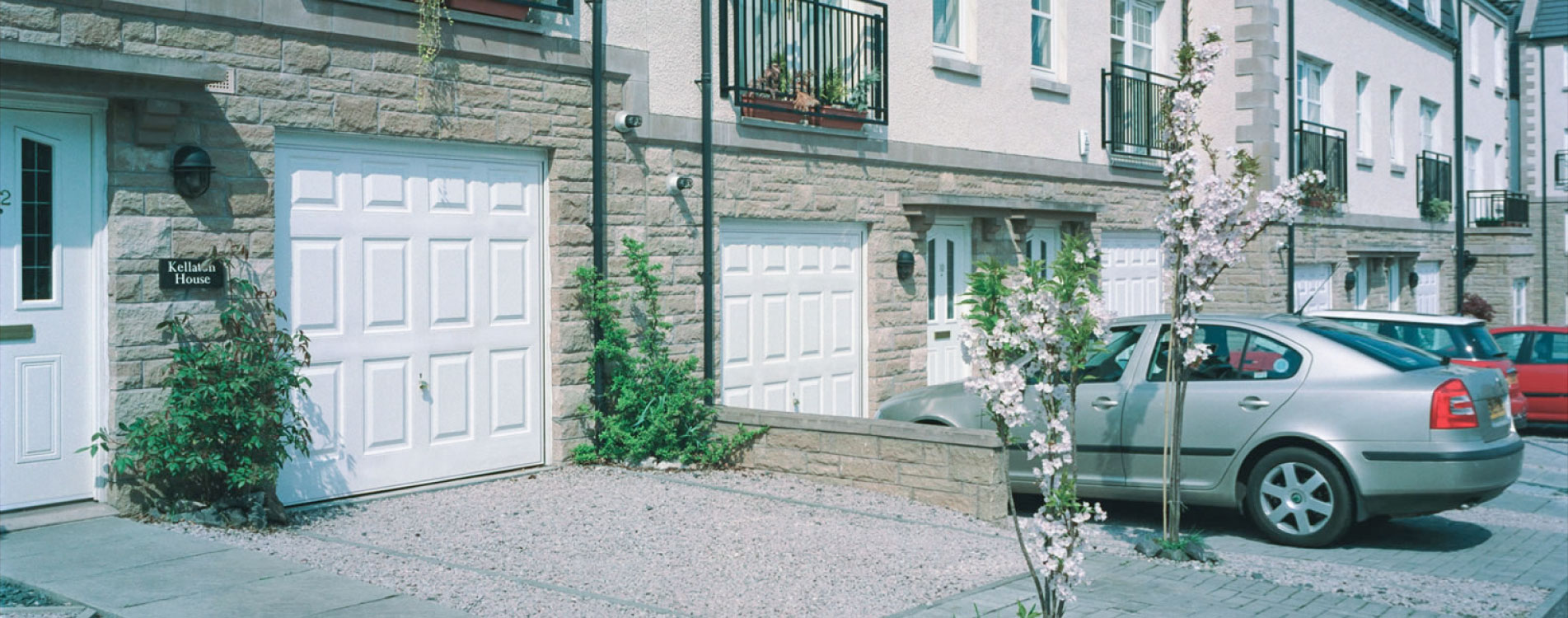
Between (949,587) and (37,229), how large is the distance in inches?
206

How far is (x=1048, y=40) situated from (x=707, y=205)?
20.8ft

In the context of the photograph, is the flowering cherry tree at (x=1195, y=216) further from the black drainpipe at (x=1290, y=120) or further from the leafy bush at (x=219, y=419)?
the black drainpipe at (x=1290, y=120)

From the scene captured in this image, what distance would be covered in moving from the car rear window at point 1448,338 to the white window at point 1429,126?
14.1 m

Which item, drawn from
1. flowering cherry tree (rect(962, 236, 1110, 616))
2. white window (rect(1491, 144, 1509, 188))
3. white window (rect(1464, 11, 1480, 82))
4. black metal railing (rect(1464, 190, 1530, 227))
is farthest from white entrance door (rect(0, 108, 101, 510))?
white window (rect(1491, 144, 1509, 188))

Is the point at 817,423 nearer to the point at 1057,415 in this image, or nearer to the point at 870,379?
the point at 870,379

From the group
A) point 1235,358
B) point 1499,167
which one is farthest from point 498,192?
point 1499,167

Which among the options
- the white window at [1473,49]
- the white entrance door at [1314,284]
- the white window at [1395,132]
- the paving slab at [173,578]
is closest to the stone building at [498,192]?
the paving slab at [173,578]

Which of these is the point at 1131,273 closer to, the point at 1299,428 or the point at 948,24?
the point at 948,24

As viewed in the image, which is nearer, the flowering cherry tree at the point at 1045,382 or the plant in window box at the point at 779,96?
the flowering cherry tree at the point at 1045,382

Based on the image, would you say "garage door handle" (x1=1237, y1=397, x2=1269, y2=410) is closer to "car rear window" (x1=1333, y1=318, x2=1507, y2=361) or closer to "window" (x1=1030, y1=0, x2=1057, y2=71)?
"car rear window" (x1=1333, y1=318, x2=1507, y2=361)

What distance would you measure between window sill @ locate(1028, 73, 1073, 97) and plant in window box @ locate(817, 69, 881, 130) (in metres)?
3.05

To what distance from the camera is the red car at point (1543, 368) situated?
50.2 ft

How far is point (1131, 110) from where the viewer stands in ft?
54.3

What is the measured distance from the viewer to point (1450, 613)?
667 cm
